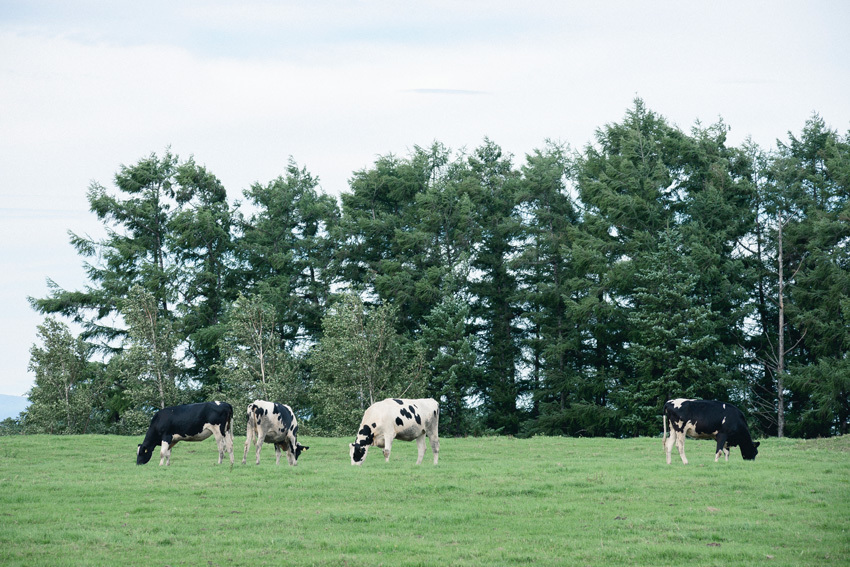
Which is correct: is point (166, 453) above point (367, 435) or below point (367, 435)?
below

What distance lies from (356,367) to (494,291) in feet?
46.6

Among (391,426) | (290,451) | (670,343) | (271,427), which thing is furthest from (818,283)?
(271,427)

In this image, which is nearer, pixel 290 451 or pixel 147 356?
pixel 290 451

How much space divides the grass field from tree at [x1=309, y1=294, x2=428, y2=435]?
20115 mm

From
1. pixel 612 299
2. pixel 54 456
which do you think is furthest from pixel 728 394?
pixel 54 456

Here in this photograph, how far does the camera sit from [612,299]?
54.3 meters

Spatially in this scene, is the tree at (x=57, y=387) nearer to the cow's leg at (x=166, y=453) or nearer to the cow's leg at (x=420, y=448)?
the cow's leg at (x=166, y=453)

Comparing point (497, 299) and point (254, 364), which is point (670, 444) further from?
point (497, 299)

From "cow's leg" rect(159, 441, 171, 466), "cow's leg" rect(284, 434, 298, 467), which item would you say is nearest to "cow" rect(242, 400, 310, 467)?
"cow's leg" rect(284, 434, 298, 467)

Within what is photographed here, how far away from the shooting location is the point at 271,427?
2531 centimetres

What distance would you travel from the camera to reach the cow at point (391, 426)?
81.2 feet

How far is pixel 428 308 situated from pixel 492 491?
129 ft

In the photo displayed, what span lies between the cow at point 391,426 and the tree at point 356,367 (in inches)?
808

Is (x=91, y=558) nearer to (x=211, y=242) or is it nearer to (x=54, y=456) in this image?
(x=54, y=456)
